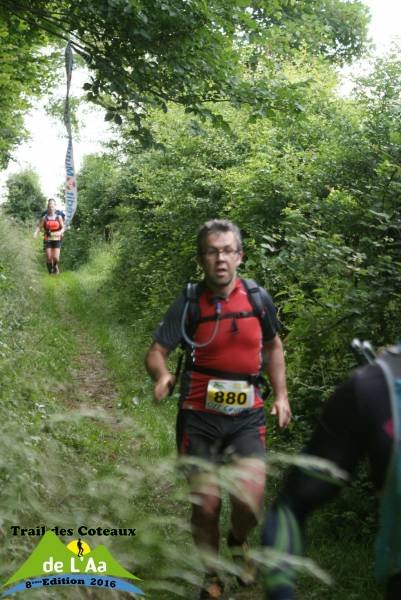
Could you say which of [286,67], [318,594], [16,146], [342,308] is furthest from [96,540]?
[16,146]

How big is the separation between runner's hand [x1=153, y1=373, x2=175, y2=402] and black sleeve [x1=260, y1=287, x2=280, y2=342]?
2.36 ft

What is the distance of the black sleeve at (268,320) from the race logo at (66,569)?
1.89 m

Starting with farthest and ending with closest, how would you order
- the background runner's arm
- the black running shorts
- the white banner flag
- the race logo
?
1. the white banner flag
2. the background runner's arm
3. the black running shorts
4. the race logo

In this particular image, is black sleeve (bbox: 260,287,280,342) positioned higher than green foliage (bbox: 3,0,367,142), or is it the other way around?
green foliage (bbox: 3,0,367,142)

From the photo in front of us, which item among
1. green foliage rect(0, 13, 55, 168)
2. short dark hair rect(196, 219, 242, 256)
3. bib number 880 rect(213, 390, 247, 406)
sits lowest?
bib number 880 rect(213, 390, 247, 406)

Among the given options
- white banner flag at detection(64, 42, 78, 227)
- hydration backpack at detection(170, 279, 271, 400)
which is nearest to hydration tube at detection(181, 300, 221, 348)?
hydration backpack at detection(170, 279, 271, 400)

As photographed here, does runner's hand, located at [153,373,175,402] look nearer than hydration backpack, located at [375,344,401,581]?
No

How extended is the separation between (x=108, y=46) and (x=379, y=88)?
3.11 m

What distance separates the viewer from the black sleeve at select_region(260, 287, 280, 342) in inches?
166

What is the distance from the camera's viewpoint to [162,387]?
150 inches

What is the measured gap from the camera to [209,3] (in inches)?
301

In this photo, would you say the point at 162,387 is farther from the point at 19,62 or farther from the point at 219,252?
the point at 19,62

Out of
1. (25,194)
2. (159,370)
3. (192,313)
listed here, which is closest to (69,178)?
(192,313)

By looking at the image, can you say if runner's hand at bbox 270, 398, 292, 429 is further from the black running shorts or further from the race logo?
the race logo
